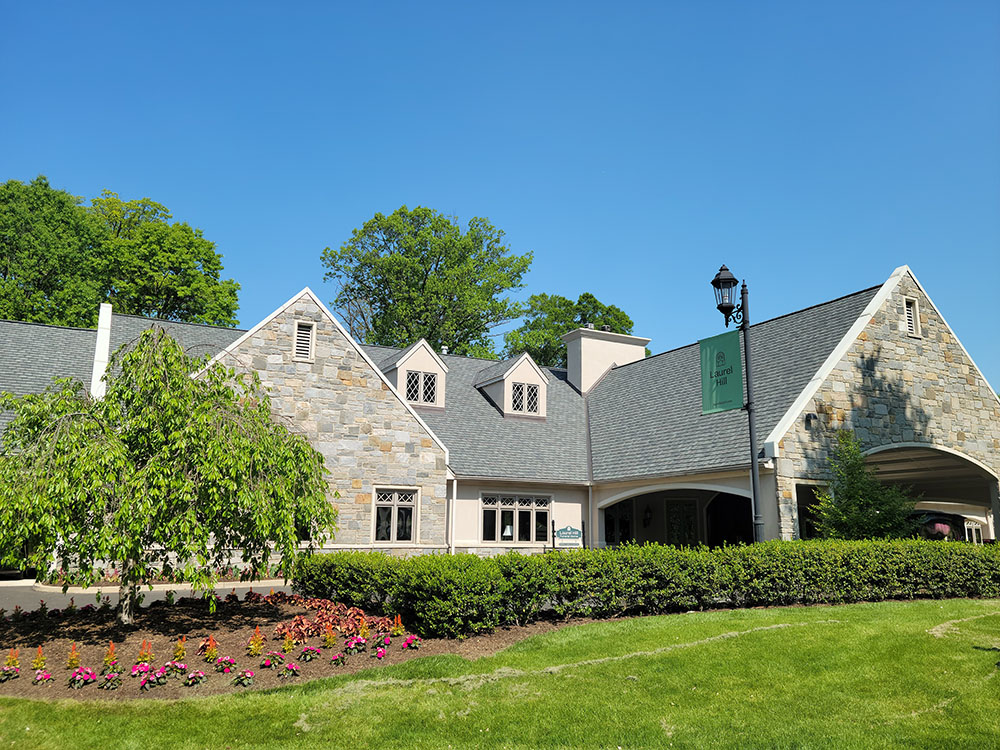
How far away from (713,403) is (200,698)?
11.0m

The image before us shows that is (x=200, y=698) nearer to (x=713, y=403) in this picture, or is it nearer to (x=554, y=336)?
(x=713, y=403)

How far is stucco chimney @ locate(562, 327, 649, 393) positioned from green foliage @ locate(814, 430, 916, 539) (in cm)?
1143

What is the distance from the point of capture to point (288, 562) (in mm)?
10406

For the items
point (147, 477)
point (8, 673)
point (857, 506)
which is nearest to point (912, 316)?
point (857, 506)

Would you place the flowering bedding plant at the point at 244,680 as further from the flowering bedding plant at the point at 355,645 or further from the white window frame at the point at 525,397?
the white window frame at the point at 525,397

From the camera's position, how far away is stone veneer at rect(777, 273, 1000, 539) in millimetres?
15852

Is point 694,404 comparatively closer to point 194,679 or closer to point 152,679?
point 194,679

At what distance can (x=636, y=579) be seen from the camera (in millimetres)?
11641

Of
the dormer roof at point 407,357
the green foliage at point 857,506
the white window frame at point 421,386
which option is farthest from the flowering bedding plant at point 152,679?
the dormer roof at point 407,357

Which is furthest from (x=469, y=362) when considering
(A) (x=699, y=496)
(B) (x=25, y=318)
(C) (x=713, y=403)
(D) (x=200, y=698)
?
(B) (x=25, y=318)

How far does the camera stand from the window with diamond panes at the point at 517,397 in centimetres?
2373

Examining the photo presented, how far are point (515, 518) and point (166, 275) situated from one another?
24537 millimetres

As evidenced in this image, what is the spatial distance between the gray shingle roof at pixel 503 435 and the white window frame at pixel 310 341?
4.19 meters

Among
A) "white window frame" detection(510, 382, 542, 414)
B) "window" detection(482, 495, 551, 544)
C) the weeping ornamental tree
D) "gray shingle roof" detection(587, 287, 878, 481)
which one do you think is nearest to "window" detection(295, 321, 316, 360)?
"window" detection(482, 495, 551, 544)
